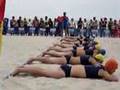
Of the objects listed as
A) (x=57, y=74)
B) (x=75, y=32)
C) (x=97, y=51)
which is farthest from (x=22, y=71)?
(x=75, y=32)

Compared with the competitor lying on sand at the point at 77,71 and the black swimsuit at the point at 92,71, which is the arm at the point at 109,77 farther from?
the black swimsuit at the point at 92,71

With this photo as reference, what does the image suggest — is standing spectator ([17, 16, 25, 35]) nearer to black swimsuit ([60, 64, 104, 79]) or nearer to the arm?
black swimsuit ([60, 64, 104, 79])

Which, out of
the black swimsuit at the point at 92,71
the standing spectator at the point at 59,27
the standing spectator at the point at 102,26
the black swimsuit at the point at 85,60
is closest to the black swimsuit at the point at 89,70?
the black swimsuit at the point at 92,71

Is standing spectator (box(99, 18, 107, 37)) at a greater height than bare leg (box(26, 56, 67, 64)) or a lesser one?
greater

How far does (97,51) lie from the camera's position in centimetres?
1073

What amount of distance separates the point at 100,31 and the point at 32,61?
13282 mm

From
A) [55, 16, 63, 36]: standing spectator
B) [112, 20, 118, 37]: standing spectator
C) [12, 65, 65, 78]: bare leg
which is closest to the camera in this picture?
[12, 65, 65, 78]: bare leg

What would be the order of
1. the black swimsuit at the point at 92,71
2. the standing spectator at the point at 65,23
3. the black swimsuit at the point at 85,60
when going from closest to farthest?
the black swimsuit at the point at 92,71 → the black swimsuit at the point at 85,60 → the standing spectator at the point at 65,23

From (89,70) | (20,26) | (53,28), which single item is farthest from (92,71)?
(20,26)

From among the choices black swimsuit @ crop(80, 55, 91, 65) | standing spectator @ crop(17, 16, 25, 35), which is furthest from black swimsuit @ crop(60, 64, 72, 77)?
standing spectator @ crop(17, 16, 25, 35)

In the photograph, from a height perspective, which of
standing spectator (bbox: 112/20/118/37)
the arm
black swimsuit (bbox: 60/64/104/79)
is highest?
standing spectator (bbox: 112/20/118/37)

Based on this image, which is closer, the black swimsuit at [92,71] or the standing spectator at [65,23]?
Result: the black swimsuit at [92,71]

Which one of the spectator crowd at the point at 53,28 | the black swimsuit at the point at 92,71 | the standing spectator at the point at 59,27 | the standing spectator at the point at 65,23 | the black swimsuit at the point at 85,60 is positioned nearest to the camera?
the black swimsuit at the point at 92,71

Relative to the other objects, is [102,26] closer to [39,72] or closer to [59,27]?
[59,27]
